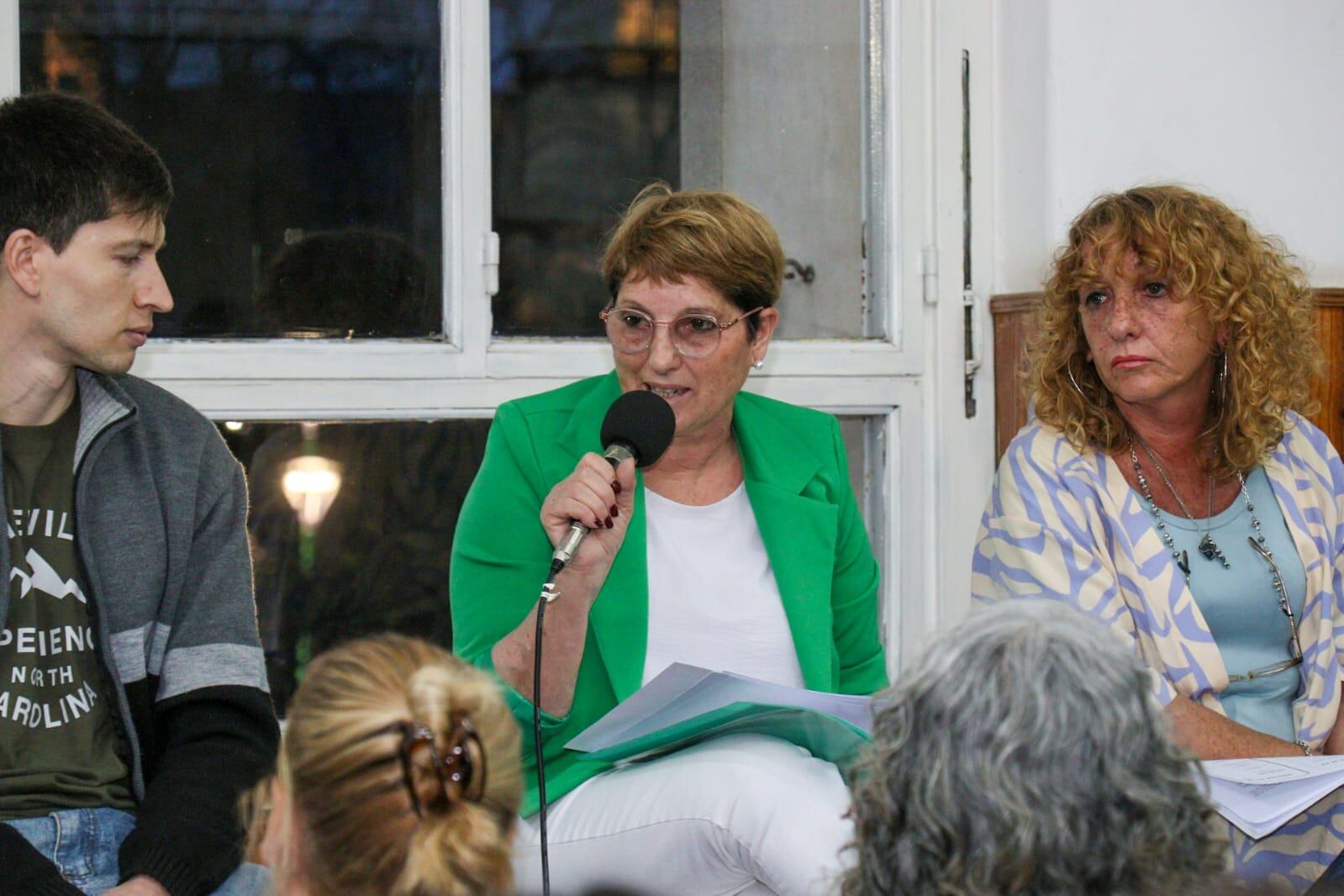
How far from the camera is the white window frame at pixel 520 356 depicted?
2.70 m

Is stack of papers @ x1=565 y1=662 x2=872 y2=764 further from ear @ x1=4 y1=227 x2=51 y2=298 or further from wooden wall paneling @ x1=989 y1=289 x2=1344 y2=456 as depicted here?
wooden wall paneling @ x1=989 y1=289 x2=1344 y2=456

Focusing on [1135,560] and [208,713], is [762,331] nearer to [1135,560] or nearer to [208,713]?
[1135,560]

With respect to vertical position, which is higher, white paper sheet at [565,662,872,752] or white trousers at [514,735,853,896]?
white paper sheet at [565,662,872,752]

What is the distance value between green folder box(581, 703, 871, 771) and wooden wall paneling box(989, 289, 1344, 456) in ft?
3.72

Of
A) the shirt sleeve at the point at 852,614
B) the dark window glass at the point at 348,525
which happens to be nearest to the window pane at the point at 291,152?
the dark window glass at the point at 348,525

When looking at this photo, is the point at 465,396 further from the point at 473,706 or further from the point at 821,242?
the point at 473,706

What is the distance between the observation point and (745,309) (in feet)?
7.52

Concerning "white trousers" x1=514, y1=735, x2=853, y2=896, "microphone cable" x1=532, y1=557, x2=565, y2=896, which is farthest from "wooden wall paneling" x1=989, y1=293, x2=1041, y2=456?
"microphone cable" x1=532, y1=557, x2=565, y2=896

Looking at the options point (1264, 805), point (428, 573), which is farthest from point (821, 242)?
point (1264, 805)

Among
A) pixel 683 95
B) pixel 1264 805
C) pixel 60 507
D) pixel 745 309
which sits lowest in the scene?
pixel 1264 805

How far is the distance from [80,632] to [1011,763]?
1.33 metres

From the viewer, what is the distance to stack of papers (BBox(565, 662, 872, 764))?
1.77 metres

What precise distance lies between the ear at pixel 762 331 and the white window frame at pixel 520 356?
57cm

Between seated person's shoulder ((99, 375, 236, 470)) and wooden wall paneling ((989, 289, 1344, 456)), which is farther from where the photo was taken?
wooden wall paneling ((989, 289, 1344, 456))
